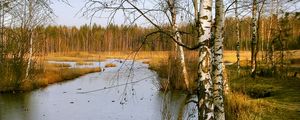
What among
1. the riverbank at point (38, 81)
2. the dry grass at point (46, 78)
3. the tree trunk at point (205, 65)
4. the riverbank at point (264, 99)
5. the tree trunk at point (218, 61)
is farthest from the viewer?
the dry grass at point (46, 78)

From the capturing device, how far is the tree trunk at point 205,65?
5.21 metres

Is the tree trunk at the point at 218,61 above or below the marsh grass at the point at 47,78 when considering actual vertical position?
above

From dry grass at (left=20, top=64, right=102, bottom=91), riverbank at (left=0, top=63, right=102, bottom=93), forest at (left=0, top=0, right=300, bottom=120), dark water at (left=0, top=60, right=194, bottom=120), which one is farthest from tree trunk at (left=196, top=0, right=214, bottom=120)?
dry grass at (left=20, top=64, right=102, bottom=91)

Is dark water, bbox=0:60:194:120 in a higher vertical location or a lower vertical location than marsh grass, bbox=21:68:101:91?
lower

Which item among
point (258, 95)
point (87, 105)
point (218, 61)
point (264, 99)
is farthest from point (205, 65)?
point (87, 105)

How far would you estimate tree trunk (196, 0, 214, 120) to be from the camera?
5.21m

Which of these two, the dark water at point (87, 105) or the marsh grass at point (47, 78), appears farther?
the marsh grass at point (47, 78)

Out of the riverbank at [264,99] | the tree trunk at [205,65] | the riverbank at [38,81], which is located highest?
the tree trunk at [205,65]

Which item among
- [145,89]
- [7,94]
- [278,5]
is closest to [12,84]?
[7,94]

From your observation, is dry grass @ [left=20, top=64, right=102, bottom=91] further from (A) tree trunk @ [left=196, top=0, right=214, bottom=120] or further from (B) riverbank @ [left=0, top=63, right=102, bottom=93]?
(A) tree trunk @ [left=196, top=0, right=214, bottom=120]

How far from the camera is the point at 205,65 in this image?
5332 millimetres

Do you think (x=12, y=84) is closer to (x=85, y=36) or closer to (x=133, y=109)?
(x=133, y=109)

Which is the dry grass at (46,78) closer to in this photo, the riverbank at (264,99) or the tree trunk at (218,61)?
the riverbank at (264,99)

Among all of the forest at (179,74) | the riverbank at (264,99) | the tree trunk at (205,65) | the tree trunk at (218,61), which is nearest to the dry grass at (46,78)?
the forest at (179,74)
